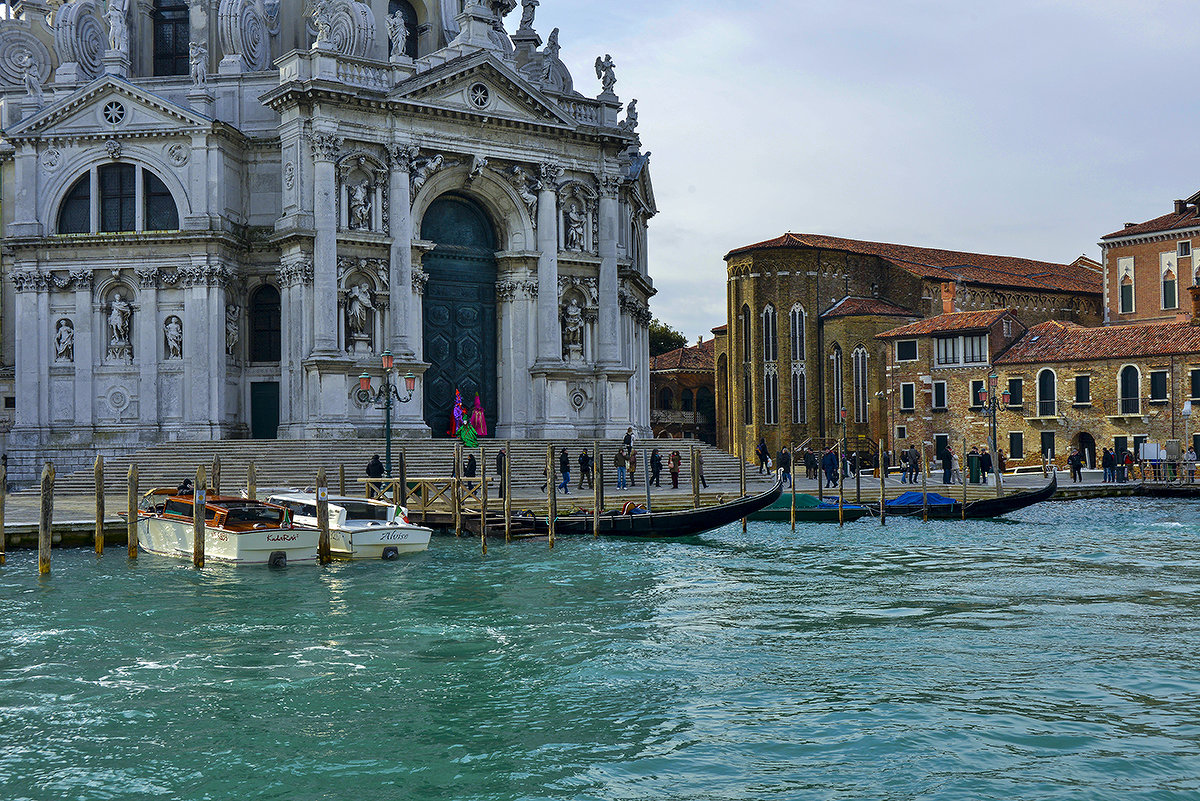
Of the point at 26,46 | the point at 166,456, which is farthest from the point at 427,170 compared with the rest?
the point at 26,46

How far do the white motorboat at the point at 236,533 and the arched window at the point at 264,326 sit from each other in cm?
1096

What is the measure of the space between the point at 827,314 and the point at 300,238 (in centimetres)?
2531

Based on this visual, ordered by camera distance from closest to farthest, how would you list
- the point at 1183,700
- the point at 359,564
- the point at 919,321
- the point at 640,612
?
the point at 1183,700, the point at 640,612, the point at 359,564, the point at 919,321

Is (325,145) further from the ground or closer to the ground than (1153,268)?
further from the ground

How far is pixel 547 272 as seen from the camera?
92.0ft

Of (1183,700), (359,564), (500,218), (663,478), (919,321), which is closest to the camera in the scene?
(1183,700)

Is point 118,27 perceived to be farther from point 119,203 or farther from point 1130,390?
point 1130,390

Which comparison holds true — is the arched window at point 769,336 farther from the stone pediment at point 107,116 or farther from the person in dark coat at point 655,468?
the stone pediment at point 107,116

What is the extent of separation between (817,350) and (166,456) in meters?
28.0

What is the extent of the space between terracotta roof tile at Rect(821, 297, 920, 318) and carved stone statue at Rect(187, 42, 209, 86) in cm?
2540

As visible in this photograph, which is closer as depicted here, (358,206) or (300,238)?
(300,238)

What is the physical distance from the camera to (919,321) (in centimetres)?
4225

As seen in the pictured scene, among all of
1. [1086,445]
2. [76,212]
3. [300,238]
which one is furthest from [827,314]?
[76,212]

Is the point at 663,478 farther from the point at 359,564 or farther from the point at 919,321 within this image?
the point at 919,321
